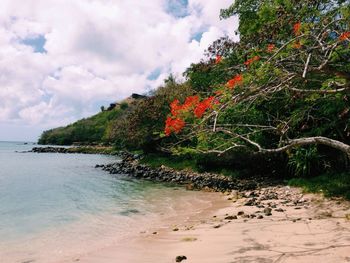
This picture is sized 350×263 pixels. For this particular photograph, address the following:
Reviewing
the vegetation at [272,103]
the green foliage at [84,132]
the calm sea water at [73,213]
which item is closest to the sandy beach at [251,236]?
the calm sea water at [73,213]

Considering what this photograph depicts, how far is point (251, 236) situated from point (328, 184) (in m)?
6.99

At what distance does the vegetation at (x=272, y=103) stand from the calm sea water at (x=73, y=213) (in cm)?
292

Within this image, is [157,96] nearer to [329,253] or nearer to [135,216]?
[135,216]

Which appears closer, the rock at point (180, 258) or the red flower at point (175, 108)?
the rock at point (180, 258)

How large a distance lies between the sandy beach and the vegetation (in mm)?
1968

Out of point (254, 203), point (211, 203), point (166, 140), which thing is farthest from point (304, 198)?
point (166, 140)

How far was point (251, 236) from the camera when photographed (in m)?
8.45

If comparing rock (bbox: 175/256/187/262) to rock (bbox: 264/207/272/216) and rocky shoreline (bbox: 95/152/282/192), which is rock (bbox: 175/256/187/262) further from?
rocky shoreline (bbox: 95/152/282/192)

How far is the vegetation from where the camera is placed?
6.81 m

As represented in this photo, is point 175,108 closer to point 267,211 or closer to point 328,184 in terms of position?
point 267,211

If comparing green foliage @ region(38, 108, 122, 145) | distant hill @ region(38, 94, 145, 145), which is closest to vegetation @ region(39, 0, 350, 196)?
distant hill @ region(38, 94, 145, 145)

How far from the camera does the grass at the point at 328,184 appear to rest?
1289 centimetres

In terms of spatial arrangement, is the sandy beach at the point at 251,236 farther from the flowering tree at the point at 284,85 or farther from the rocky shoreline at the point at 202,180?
the rocky shoreline at the point at 202,180

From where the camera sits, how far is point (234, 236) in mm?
8734
